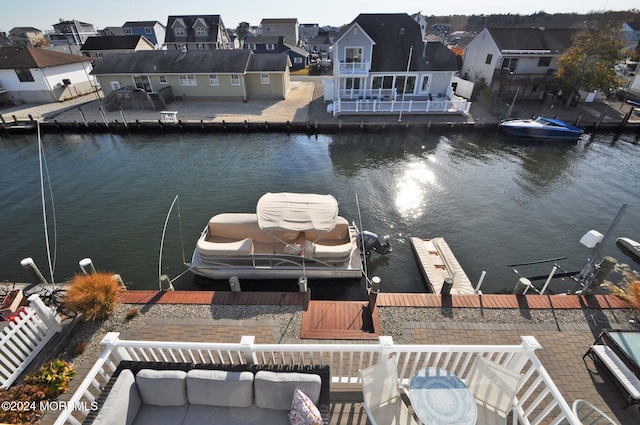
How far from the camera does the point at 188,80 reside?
3078cm

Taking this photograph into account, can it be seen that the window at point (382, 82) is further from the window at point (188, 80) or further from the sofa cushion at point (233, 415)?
the sofa cushion at point (233, 415)

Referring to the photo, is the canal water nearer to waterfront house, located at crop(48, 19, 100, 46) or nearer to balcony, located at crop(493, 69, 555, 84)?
balcony, located at crop(493, 69, 555, 84)

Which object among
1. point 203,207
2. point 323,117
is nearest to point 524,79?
point 323,117

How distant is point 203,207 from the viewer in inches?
618

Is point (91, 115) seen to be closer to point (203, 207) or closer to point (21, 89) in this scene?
point (21, 89)

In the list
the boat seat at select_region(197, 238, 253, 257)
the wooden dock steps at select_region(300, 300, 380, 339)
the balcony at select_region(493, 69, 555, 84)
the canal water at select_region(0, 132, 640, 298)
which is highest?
the balcony at select_region(493, 69, 555, 84)

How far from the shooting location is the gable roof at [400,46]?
27.3m

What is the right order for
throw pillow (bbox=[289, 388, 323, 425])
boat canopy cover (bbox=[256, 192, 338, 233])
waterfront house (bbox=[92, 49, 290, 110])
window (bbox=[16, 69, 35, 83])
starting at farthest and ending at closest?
waterfront house (bbox=[92, 49, 290, 110]) < window (bbox=[16, 69, 35, 83]) < boat canopy cover (bbox=[256, 192, 338, 233]) < throw pillow (bbox=[289, 388, 323, 425])

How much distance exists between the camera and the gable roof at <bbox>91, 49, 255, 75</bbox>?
29.8m

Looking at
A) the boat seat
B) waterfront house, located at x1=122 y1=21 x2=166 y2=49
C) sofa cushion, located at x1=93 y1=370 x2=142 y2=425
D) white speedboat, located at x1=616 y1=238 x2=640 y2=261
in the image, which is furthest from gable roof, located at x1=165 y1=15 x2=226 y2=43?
white speedboat, located at x1=616 y1=238 x2=640 y2=261

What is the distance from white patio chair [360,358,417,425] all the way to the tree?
108 feet

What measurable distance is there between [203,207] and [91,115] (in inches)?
842

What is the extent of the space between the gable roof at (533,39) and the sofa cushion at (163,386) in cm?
3769

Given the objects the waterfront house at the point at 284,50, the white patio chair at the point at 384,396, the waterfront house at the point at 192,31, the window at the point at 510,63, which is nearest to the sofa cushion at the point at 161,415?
the white patio chair at the point at 384,396
